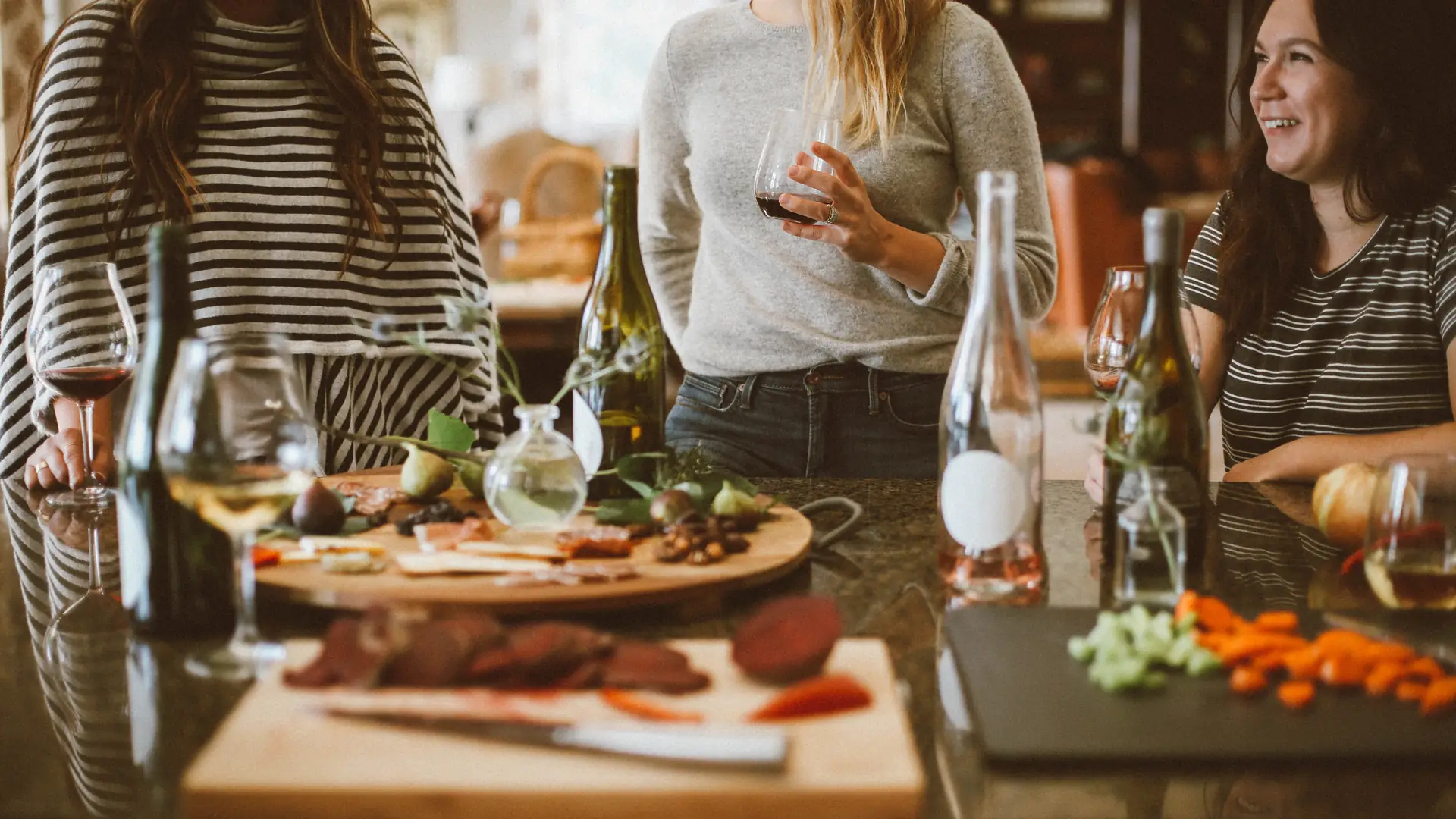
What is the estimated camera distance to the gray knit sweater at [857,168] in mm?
1604

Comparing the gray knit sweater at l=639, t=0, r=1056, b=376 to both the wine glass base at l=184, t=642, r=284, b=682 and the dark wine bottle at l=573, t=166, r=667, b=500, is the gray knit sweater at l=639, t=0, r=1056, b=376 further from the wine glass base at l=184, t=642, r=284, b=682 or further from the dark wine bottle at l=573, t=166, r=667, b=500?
the wine glass base at l=184, t=642, r=284, b=682

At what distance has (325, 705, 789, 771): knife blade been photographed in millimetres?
621

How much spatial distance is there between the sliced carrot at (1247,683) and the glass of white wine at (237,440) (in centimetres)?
57

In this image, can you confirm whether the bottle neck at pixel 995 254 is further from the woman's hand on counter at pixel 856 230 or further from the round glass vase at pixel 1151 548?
the woman's hand on counter at pixel 856 230

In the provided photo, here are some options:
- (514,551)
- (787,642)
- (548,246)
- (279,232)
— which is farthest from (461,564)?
(548,246)

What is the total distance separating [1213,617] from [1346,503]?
33cm

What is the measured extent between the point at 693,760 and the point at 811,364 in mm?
1096

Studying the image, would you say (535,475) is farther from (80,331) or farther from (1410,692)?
(1410,692)

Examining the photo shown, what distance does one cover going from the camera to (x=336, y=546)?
1.01 meters

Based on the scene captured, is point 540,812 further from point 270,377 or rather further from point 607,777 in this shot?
point 270,377

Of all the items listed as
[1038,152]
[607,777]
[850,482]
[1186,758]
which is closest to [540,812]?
[607,777]

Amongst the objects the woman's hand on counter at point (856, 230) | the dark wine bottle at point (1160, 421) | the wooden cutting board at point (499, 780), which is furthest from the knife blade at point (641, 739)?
the woman's hand on counter at point (856, 230)

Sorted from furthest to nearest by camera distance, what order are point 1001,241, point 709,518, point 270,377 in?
1. point 709,518
2. point 1001,241
3. point 270,377

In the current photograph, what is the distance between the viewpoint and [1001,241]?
93 cm
